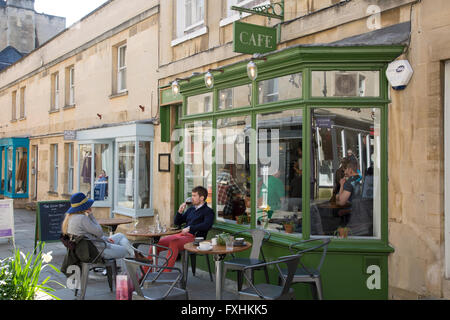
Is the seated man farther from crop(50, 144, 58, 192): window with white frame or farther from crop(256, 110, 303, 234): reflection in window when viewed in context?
crop(50, 144, 58, 192): window with white frame

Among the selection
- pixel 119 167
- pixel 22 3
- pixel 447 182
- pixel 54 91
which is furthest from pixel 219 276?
pixel 22 3

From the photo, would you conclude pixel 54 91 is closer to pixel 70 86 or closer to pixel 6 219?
pixel 70 86

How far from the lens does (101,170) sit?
12.7 meters

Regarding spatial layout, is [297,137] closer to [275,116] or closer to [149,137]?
[275,116]

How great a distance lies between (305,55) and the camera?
5949 millimetres

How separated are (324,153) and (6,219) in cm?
733

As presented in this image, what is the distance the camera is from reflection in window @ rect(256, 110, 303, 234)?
6.43 m

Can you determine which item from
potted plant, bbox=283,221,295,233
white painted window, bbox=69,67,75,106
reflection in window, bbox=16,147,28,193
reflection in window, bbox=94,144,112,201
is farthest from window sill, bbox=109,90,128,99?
reflection in window, bbox=16,147,28,193

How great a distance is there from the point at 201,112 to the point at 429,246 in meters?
4.53

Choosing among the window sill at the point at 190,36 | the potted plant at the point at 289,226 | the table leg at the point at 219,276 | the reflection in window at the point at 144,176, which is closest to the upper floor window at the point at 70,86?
the reflection in window at the point at 144,176

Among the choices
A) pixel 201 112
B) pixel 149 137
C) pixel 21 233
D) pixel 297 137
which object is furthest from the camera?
pixel 21 233

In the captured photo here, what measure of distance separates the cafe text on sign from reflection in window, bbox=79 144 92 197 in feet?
24.8

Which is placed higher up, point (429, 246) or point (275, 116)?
point (275, 116)
